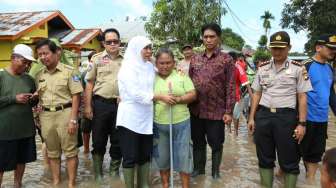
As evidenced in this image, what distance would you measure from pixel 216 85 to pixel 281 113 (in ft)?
3.33

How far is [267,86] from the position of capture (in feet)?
14.6

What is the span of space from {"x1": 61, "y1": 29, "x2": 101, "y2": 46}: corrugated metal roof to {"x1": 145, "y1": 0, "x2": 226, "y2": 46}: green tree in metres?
3.19

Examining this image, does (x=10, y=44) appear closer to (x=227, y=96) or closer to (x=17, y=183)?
(x=17, y=183)

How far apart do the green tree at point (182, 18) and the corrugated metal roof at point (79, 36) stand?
319cm

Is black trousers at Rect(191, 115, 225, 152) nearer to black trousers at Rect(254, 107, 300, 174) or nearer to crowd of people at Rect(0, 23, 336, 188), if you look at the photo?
crowd of people at Rect(0, 23, 336, 188)

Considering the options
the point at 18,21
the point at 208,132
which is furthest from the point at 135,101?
the point at 18,21

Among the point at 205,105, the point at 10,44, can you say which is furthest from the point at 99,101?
the point at 10,44

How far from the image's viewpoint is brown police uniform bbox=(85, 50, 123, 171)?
516cm

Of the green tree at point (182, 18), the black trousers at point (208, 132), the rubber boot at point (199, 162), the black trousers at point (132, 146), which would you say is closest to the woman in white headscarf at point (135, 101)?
the black trousers at point (132, 146)

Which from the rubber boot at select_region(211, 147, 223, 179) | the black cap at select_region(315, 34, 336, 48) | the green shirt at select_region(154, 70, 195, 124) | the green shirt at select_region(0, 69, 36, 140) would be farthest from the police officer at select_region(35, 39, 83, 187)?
the black cap at select_region(315, 34, 336, 48)

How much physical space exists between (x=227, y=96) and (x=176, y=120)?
0.86m

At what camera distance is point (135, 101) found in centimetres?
441

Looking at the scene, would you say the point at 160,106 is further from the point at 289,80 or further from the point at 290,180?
the point at 290,180

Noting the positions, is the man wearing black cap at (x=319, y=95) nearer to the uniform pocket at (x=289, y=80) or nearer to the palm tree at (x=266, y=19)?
the uniform pocket at (x=289, y=80)
